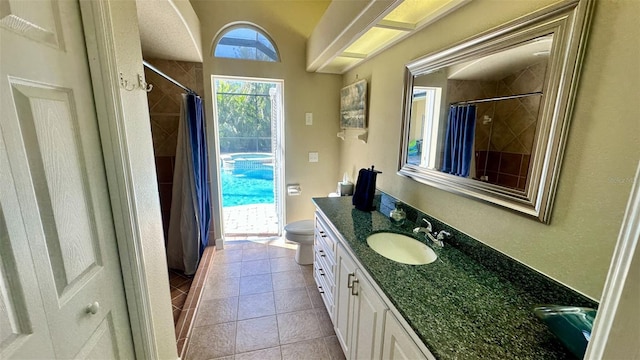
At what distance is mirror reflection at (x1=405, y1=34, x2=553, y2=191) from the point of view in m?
1.01

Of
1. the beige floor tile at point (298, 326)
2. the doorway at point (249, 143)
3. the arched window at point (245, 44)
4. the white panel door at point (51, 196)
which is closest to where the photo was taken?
the white panel door at point (51, 196)

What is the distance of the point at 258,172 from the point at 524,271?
399cm

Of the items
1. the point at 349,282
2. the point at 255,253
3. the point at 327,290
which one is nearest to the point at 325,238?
the point at 327,290

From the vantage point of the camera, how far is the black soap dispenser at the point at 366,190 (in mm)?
1988

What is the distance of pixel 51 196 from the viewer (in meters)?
0.73

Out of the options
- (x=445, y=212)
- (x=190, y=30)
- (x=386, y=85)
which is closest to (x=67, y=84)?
(x=190, y=30)

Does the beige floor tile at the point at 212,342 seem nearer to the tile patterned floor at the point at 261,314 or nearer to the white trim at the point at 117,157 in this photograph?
the tile patterned floor at the point at 261,314

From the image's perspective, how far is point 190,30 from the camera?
6.77 feet

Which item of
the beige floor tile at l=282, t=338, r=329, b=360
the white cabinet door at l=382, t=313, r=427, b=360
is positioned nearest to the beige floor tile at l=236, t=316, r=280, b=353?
the beige floor tile at l=282, t=338, r=329, b=360

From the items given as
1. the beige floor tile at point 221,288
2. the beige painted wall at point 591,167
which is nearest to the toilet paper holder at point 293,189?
the beige floor tile at point 221,288

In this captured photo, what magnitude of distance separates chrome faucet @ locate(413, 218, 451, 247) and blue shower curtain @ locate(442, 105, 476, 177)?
1.13ft

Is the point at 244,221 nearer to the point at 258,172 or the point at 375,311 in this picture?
the point at 258,172

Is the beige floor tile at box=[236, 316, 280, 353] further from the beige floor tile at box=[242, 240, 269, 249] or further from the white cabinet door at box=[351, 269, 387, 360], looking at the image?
the beige floor tile at box=[242, 240, 269, 249]

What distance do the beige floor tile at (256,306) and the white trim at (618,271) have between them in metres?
2.04
